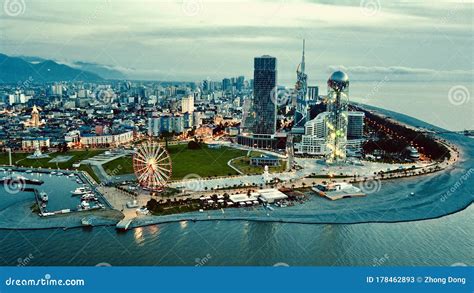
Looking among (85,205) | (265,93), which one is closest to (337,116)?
(265,93)

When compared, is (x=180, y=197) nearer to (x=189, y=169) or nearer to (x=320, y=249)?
(x=189, y=169)

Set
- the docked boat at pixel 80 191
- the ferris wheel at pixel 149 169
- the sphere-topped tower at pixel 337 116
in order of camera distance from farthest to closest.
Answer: the sphere-topped tower at pixel 337 116
the ferris wheel at pixel 149 169
the docked boat at pixel 80 191

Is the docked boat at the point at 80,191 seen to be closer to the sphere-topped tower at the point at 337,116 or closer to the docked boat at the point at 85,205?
the docked boat at the point at 85,205

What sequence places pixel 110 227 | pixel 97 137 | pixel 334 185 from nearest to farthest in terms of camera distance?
pixel 110 227
pixel 334 185
pixel 97 137

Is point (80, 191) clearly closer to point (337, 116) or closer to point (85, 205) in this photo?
point (85, 205)

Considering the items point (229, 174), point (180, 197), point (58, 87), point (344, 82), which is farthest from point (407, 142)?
point (58, 87)

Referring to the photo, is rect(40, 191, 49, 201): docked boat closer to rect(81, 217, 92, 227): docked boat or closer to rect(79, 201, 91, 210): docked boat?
rect(79, 201, 91, 210): docked boat

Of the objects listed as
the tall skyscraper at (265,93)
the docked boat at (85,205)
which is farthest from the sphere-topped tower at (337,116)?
the docked boat at (85,205)
